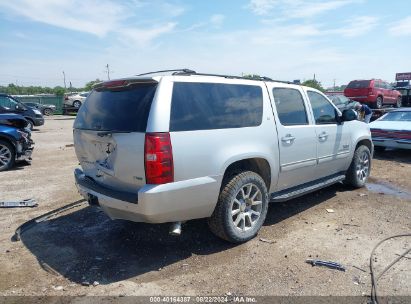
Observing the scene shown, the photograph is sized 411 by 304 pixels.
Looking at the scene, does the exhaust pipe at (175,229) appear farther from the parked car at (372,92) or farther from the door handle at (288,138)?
the parked car at (372,92)

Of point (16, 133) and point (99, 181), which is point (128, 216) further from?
point (16, 133)

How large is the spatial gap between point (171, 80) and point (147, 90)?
0.27 meters

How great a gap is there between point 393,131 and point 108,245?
8400 millimetres

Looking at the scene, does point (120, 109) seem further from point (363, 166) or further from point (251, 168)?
point (363, 166)

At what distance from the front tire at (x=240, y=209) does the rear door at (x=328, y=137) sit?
1482 millimetres

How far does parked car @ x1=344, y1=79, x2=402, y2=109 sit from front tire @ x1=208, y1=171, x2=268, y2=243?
63.0ft

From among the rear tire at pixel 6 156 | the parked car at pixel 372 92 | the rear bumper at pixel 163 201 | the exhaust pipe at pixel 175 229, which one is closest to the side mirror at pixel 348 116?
the rear bumper at pixel 163 201

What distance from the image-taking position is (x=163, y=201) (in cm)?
367

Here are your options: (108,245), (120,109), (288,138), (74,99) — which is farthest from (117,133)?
(74,99)

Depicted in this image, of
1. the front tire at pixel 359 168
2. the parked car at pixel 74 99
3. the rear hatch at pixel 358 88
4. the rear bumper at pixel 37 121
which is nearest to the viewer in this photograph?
the front tire at pixel 359 168

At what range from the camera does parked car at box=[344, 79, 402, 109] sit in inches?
845

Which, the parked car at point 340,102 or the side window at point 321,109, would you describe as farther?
the parked car at point 340,102

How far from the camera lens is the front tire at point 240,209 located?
423 centimetres

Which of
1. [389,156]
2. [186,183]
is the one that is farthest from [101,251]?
[389,156]
